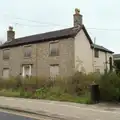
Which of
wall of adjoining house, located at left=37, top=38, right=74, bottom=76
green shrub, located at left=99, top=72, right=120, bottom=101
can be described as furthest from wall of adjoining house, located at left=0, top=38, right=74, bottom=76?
green shrub, located at left=99, top=72, right=120, bottom=101

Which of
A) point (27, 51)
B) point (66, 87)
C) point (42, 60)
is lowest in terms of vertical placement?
point (66, 87)

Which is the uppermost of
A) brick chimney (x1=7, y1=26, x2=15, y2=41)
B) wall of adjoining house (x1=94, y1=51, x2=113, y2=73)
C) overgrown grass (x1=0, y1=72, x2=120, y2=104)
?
brick chimney (x1=7, y1=26, x2=15, y2=41)

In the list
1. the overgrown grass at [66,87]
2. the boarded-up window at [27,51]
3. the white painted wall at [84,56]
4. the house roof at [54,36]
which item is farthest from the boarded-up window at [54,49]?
the overgrown grass at [66,87]

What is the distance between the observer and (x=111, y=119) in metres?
11.4

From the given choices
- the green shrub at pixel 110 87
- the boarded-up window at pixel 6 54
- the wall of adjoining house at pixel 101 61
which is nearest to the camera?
the green shrub at pixel 110 87

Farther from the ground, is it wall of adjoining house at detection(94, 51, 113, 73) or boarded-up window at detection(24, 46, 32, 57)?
boarded-up window at detection(24, 46, 32, 57)

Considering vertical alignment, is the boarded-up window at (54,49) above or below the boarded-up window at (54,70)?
above

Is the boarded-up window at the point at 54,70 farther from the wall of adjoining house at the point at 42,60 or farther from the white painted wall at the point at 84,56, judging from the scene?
the white painted wall at the point at 84,56

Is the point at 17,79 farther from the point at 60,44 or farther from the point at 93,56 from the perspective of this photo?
the point at 93,56

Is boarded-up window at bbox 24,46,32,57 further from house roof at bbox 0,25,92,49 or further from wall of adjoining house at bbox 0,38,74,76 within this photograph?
house roof at bbox 0,25,92,49

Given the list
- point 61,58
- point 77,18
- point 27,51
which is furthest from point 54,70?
point 77,18

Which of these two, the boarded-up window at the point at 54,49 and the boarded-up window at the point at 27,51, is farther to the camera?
the boarded-up window at the point at 27,51

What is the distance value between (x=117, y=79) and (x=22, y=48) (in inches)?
809

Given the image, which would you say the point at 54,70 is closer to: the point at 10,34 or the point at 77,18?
the point at 77,18
